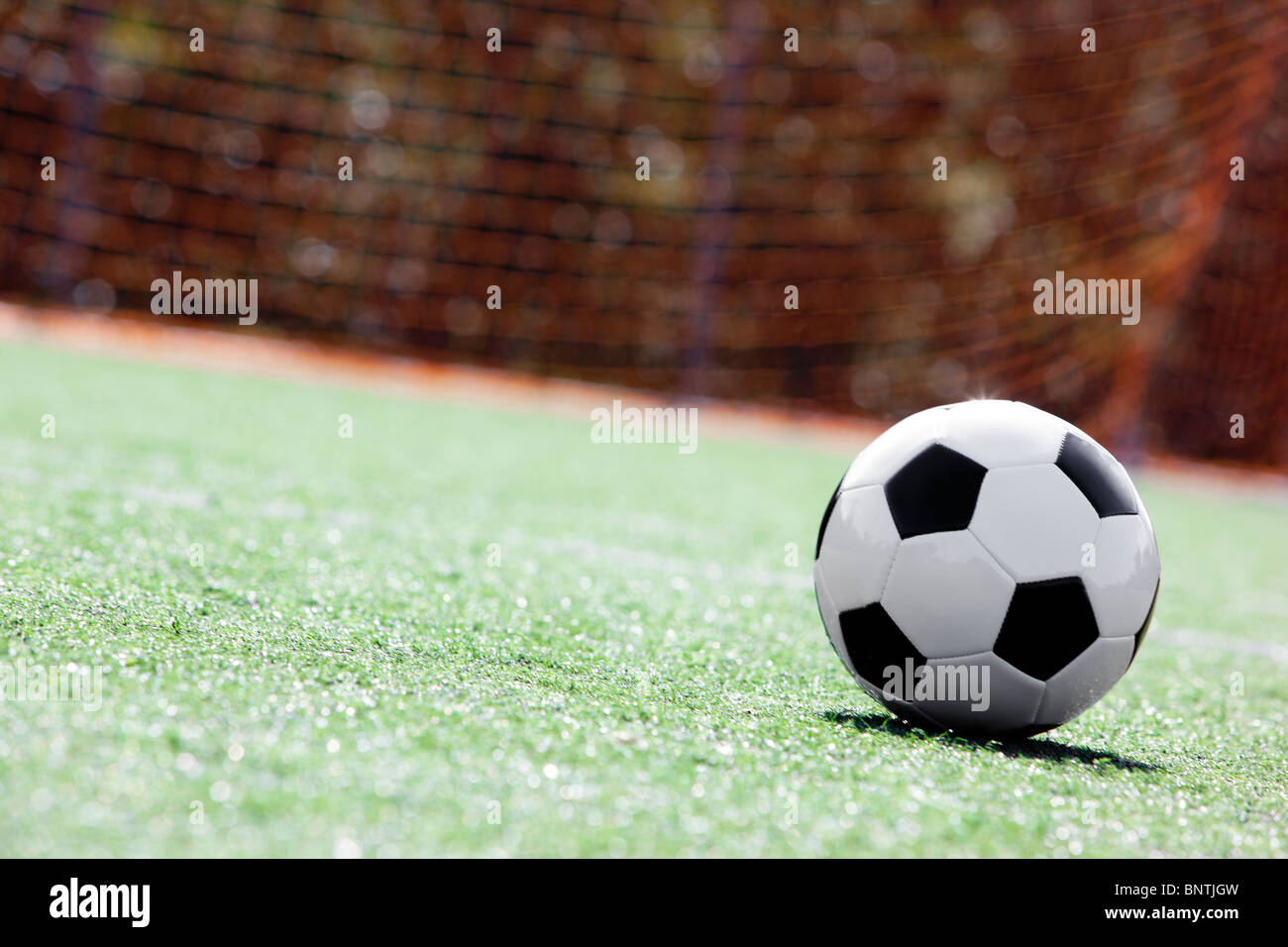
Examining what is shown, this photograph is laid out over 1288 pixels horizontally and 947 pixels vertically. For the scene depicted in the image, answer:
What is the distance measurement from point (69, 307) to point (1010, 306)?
8.80 meters

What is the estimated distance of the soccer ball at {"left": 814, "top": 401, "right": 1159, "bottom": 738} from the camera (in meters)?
2.06

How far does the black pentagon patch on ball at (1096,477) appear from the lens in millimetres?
2133

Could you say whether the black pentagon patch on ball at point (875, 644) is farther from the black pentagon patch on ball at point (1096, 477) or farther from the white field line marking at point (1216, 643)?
the white field line marking at point (1216, 643)

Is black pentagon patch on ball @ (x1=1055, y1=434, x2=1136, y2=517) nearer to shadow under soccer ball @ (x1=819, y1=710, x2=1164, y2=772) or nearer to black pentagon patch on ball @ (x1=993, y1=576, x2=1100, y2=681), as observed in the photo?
black pentagon patch on ball @ (x1=993, y1=576, x2=1100, y2=681)

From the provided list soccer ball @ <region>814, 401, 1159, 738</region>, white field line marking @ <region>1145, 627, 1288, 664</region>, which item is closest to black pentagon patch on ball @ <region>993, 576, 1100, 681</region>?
soccer ball @ <region>814, 401, 1159, 738</region>

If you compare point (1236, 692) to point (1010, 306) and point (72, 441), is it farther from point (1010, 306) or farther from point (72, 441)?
point (1010, 306)

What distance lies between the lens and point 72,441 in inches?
177

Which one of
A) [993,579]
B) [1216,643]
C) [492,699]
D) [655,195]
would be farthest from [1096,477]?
[655,195]

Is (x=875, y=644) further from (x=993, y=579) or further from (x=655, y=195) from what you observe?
(x=655, y=195)

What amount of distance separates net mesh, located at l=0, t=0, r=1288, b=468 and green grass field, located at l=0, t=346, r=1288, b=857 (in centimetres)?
762

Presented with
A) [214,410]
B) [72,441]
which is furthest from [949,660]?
[214,410]

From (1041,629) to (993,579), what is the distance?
0.11 meters
